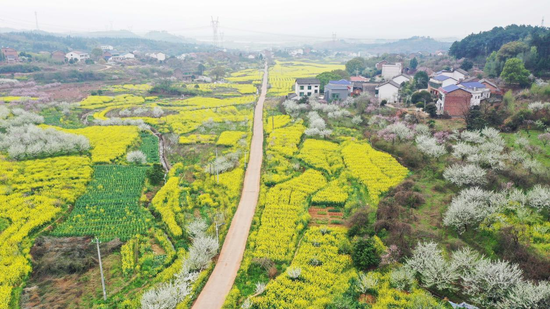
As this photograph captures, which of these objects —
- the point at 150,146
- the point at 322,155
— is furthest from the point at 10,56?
the point at 322,155

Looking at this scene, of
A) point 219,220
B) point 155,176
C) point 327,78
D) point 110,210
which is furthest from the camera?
point 327,78

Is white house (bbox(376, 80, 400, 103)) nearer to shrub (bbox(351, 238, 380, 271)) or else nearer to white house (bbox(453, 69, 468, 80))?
white house (bbox(453, 69, 468, 80))

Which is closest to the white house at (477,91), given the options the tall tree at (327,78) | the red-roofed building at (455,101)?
the red-roofed building at (455,101)

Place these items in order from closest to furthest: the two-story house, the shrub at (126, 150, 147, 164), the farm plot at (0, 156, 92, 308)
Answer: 1. the farm plot at (0, 156, 92, 308)
2. the shrub at (126, 150, 147, 164)
3. the two-story house

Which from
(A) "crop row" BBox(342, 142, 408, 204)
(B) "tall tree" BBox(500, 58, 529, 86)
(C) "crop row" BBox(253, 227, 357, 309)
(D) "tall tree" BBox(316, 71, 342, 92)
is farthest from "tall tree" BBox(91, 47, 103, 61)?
(C) "crop row" BBox(253, 227, 357, 309)

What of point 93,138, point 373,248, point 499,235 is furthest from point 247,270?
point 93,138

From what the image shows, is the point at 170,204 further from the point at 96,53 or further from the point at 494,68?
the point at 96,53
